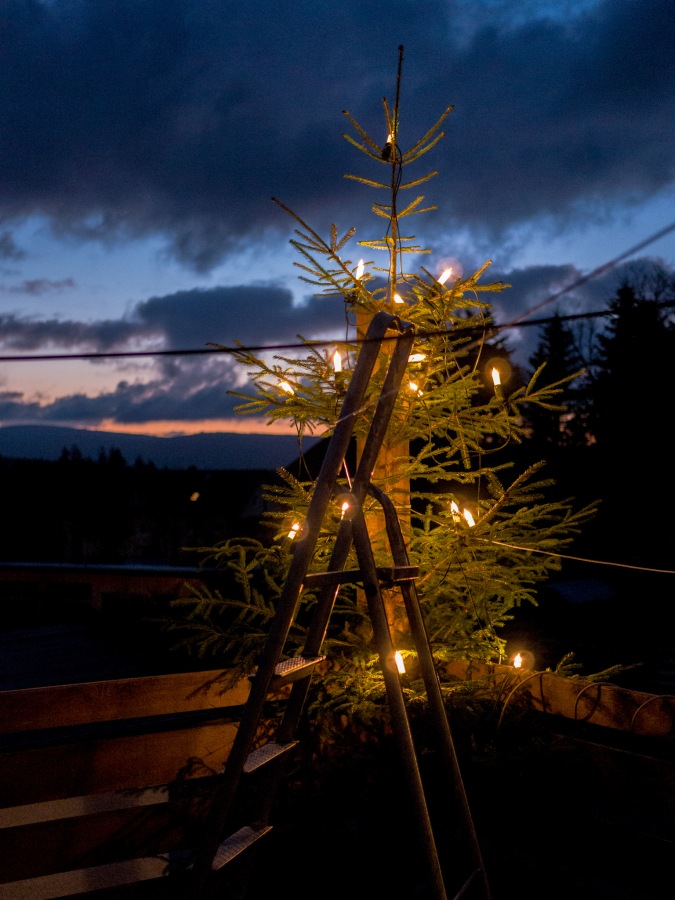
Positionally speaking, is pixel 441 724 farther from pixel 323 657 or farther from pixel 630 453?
pixel 630 453

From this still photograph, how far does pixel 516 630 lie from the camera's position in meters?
9.98

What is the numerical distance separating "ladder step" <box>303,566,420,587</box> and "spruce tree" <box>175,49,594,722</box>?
3.02 feet

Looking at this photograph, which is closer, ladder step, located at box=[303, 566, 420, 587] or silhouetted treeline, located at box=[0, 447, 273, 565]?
ladder step, located at box=[303, 566, 420, 587]

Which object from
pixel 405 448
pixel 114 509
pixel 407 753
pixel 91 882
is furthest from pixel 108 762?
pixel 114 509

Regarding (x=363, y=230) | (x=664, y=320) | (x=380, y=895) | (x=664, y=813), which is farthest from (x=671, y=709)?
(x=664, y=320)

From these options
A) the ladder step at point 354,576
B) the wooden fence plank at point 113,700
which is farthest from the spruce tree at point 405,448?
the ladder step at point 354,576

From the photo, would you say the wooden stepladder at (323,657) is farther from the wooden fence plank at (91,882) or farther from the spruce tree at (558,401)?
the spruce tree at (558,401)

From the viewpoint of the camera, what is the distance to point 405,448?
12.2 feet

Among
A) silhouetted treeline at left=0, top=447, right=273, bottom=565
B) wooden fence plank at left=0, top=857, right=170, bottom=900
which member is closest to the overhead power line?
wooden fence plank at left=0, top=857, right=170, bottom=900

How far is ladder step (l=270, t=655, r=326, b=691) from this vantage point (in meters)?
1.93

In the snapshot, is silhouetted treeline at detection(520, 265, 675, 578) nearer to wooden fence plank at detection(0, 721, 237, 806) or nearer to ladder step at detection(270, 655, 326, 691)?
wooden fence plank at detection(0, 721, 237, 806)

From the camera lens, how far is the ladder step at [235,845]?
1794 millimetres

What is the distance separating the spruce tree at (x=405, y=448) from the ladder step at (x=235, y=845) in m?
1.05

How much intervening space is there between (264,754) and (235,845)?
0.26 meters
